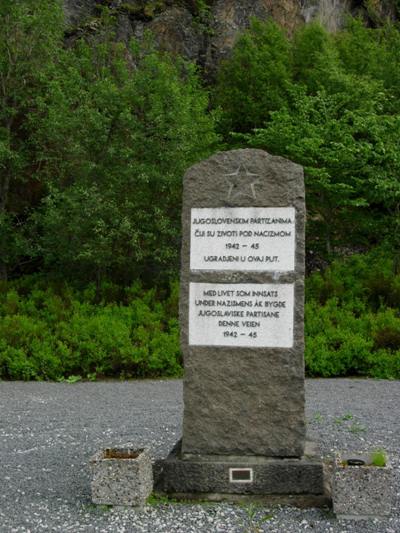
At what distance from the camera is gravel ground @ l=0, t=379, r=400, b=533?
183 inches

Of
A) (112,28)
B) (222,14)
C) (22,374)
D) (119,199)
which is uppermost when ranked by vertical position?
(222,14)

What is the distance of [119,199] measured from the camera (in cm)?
1375

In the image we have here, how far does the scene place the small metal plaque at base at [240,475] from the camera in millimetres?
5156

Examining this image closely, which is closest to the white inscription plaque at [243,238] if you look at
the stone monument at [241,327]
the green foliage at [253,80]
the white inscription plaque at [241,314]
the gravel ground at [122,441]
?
the stone monument at [241,327]

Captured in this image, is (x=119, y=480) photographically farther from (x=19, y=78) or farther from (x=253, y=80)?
(x=253, y=80)

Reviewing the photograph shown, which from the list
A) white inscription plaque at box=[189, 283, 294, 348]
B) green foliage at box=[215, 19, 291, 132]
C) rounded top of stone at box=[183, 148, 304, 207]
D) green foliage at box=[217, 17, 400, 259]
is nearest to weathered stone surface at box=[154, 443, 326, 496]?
white inscription plaque at box=[189, 283, 294, 348]

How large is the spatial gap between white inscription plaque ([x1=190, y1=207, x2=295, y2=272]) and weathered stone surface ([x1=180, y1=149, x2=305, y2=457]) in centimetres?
5

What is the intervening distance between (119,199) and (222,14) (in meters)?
13.5

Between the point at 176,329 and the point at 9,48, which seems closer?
the point at 176,329

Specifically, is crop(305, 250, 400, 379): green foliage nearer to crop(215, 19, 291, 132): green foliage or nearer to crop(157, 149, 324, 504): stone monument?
→ crop(157, 149, 324, 504): stone monument

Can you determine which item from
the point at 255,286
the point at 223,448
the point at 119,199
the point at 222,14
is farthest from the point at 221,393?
the point at 222,14

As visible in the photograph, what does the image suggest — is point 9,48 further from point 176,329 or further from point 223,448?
point 223,448

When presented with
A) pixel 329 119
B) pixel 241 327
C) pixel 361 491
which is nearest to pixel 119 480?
pixel 241 327

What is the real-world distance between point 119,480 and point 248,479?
0.98m
